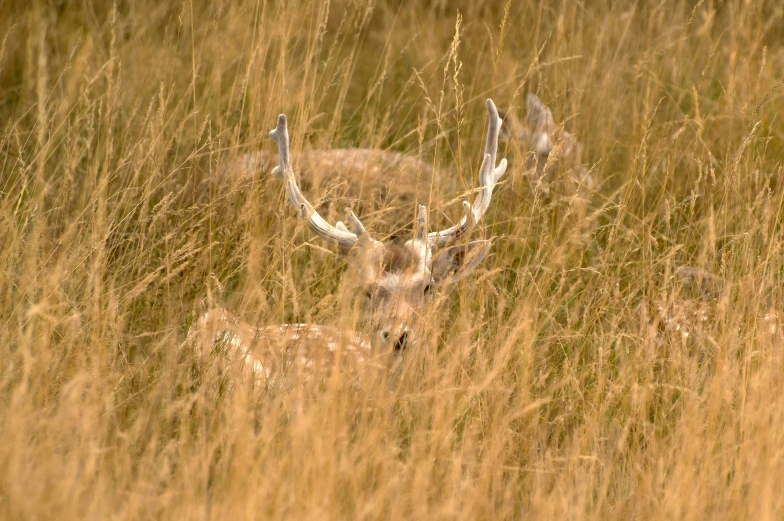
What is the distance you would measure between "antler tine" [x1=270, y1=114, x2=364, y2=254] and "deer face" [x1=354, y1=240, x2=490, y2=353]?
0.16 meters

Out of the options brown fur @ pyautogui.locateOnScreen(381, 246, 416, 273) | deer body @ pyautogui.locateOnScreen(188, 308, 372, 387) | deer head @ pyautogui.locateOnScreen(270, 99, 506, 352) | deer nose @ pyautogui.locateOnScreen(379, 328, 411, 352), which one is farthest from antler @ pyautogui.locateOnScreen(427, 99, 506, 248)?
deer body @ pyautogui.locateOnScreen(188, 308, 372, 387)

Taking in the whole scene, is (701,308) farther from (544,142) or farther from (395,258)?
(544,142)

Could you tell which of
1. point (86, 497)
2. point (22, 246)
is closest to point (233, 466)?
point (86, 497)

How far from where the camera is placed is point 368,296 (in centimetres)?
357

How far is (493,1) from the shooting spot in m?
7.89

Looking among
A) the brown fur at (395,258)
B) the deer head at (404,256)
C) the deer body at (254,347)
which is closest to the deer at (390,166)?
the deer head at (404,256)

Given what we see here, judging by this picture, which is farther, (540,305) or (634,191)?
(634,191)

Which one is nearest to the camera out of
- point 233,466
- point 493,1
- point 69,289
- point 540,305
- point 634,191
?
point 233,466

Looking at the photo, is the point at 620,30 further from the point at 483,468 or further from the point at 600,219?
the point at 483,468

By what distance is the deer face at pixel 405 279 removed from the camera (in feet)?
10.3

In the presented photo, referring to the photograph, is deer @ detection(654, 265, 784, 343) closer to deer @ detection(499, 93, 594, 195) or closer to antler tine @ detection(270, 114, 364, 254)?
deer @ detection(499, 93, 594, 195)

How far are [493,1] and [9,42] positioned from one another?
3817 millimetres

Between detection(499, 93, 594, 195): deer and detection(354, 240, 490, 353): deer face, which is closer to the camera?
detection(354, 240, 490, 353): deer face

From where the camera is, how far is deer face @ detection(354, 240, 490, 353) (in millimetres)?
3135
